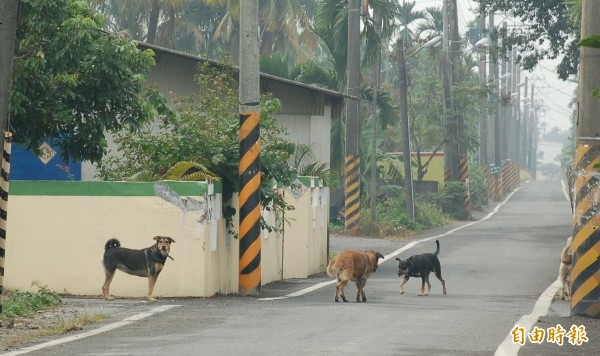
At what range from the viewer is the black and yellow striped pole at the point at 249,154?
1928cm

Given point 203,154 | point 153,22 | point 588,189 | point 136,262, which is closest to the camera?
point 588,189

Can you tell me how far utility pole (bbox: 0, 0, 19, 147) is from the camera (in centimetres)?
1345

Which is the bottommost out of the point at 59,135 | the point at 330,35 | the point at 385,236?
the point at 385,236

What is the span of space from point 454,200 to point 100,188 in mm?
37598

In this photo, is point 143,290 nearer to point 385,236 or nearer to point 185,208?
point 185,208

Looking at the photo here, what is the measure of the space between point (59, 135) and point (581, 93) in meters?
7.60

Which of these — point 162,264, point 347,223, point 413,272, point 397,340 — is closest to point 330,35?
point 347,223

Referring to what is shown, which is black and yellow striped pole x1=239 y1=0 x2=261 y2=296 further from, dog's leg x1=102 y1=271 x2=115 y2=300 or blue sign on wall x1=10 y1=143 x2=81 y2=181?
blue sign on wall x1=10 y1=143 x2=81 y2=181

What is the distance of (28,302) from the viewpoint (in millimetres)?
15984

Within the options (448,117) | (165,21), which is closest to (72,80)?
(165,21)

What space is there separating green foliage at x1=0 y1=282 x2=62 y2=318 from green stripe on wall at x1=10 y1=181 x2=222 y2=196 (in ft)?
4.59

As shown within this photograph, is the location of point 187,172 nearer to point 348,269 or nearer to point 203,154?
point 203,154

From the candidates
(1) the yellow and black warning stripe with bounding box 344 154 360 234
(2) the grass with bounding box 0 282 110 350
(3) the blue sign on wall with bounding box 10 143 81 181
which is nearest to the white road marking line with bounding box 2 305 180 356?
(2) the grass with bounding box 0 282 110 350

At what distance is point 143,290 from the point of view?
18.0m
